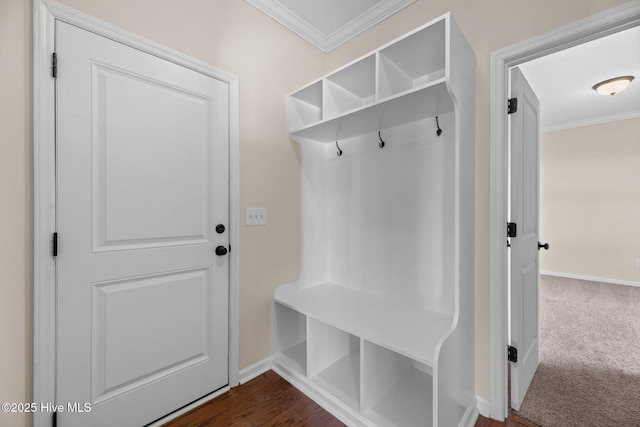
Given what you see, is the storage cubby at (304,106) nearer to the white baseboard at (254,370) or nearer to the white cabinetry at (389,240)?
the white cabinetry at (389,240)

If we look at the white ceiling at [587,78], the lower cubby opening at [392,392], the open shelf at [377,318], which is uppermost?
the white ceiling at [587,78]

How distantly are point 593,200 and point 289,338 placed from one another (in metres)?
5.21

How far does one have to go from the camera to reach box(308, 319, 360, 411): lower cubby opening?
5.20 ft

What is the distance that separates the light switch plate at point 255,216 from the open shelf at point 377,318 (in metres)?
0.56

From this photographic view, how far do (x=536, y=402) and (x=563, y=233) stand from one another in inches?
166

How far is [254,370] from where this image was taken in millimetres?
1843

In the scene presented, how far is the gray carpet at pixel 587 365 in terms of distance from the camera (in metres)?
1.52

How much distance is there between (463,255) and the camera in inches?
54.1

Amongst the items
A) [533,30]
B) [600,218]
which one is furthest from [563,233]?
[533,30]

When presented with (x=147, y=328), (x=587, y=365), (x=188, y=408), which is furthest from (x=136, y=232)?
(x=587, y=365)

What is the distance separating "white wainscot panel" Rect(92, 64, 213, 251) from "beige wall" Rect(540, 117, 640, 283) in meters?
5.62

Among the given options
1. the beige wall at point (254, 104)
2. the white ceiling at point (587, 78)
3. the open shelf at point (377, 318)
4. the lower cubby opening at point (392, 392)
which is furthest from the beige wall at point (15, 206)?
the white ceiling at point (587, 78)

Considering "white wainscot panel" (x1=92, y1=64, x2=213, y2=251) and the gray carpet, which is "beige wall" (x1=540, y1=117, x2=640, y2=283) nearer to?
the gray carpet

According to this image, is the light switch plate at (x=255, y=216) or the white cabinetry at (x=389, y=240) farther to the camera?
the light switch plate at (x=255, y=216)
